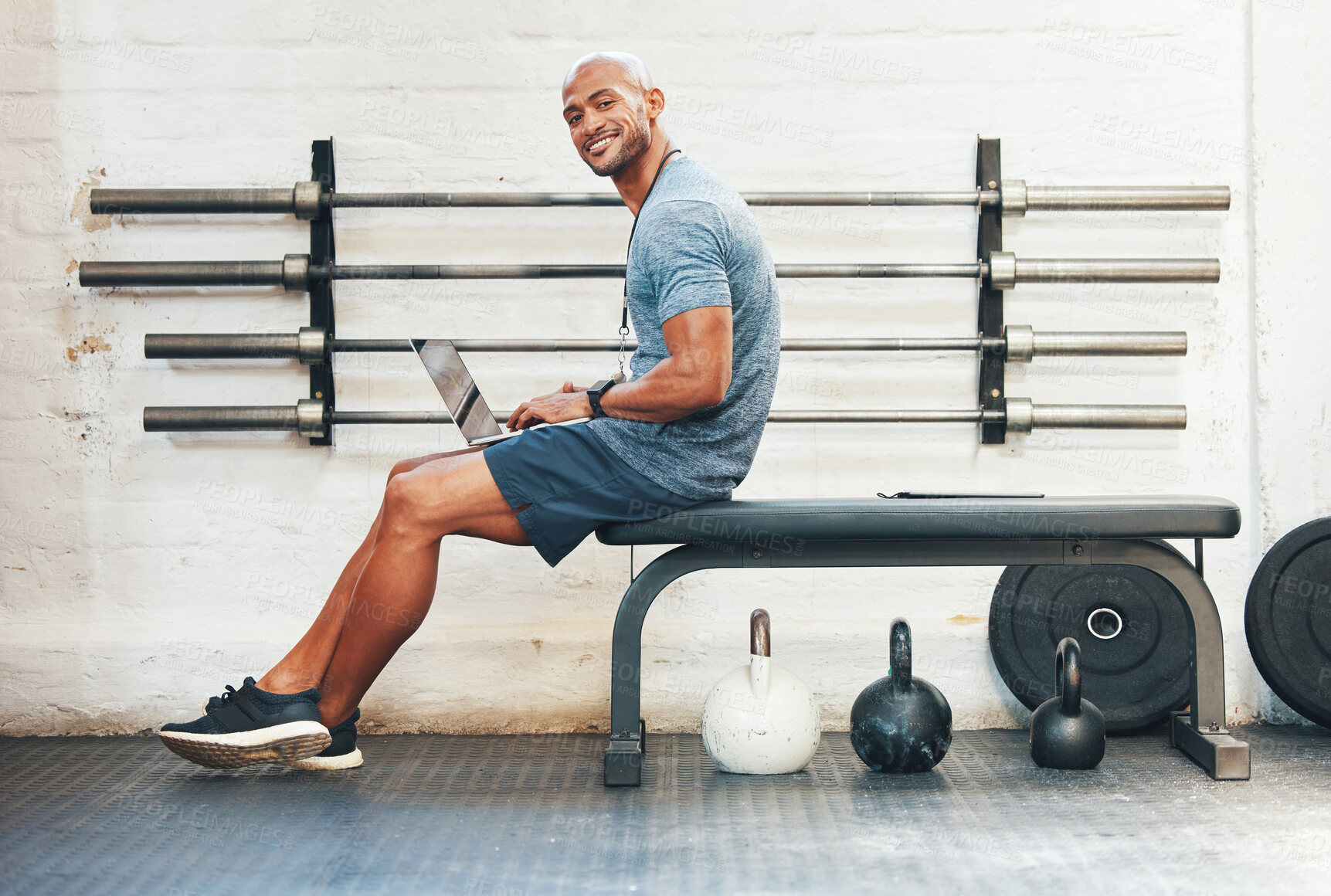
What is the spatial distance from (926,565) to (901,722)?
32cm

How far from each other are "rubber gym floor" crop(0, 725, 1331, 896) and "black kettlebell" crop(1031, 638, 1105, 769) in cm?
4

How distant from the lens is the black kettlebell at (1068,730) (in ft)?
6.88

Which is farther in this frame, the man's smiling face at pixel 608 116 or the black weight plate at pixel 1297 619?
the black weight plate at pixel 1297 619

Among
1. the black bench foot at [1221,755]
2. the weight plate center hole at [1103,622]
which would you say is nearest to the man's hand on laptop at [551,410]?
the weight plate center hole at [1103,622]

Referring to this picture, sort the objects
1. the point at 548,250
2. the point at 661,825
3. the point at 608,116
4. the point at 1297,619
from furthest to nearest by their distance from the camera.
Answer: the point at 548,250 → the point at 1297,619 → the point at 608,116 → the point at 661,825

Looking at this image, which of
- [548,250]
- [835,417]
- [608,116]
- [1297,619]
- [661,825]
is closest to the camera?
[661,825]

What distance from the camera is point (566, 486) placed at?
6.41ft

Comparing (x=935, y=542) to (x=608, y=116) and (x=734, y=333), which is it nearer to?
(x=734, y=333)

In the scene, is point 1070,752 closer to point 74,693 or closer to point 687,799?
point 687,799

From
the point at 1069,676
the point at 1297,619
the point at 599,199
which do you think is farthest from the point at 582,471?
the point at 1297,619

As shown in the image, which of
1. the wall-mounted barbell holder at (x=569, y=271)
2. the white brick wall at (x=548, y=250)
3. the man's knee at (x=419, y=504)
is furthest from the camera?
the white brick wall at (x=548, y=250)

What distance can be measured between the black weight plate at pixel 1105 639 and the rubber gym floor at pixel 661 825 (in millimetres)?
106

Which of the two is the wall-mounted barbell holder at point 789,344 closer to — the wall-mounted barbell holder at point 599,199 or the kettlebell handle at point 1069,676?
the wall-mounted barbell holder at point 599,199

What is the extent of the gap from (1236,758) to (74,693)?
2566mm
